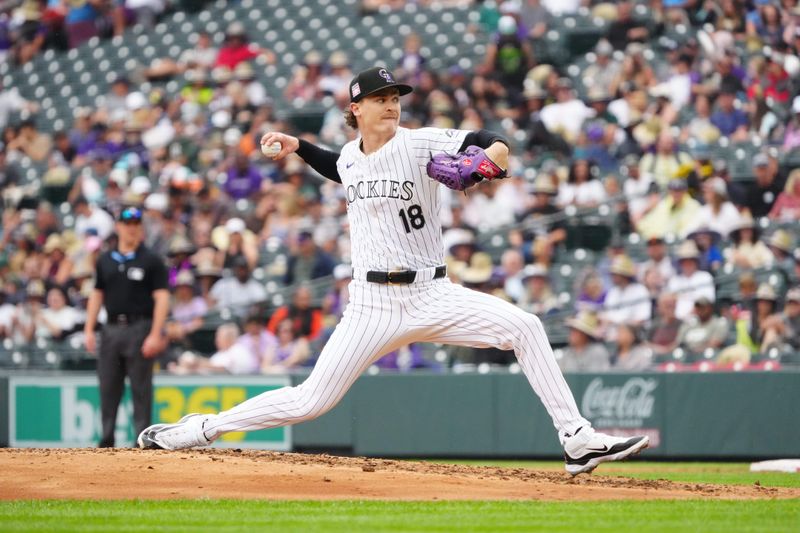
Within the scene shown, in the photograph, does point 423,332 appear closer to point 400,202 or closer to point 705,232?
point 400,202

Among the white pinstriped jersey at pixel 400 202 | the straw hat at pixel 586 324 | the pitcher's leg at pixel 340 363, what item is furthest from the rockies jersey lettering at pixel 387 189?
the straw hat at pixel 586 324

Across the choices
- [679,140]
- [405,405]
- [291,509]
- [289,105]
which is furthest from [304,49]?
[291,509]

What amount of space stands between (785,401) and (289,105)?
9.98 metres

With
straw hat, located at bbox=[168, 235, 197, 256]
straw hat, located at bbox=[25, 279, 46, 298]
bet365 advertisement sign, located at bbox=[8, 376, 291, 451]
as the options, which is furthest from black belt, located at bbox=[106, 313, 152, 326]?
straw hat, located at bbox=[25, 279, 46, 298]

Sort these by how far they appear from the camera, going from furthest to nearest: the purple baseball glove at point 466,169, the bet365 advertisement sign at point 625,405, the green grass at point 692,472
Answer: the bet365 advertisement sign at point 625,405 < the green grass at point 692,472 < the purple baseball glove at point 466,169

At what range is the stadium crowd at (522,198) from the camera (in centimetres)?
1338

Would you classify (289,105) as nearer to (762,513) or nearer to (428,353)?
(428,353)

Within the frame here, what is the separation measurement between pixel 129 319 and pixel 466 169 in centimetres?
462

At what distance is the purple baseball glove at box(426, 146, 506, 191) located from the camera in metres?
6.62

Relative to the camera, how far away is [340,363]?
7043mm

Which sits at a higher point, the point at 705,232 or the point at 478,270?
the point at 705,232

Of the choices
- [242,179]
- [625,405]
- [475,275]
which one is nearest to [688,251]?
[625,405]

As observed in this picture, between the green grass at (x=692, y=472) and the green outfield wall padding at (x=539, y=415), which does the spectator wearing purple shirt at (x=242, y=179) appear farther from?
the green grass at (x=692, y=472)

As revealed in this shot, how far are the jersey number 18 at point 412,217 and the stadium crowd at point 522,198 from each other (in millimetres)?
6099
